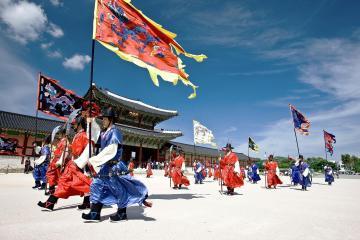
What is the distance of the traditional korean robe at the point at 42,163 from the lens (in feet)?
31.3

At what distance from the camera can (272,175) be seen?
1428 centimetres

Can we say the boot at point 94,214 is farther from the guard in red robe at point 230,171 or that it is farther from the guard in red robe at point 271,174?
the guard in red robe at point 271,174

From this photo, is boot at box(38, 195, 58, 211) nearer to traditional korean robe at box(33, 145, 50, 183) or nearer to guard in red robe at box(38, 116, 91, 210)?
guard in red robe at box(38, 116, 91, 210)

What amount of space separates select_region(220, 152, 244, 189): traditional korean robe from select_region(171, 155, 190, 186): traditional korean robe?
124 inches

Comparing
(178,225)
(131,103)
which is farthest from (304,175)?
(131,103)

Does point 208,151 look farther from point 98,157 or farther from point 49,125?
point 98,157

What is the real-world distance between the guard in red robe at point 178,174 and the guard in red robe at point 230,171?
314cm

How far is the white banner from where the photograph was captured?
77.6 ft

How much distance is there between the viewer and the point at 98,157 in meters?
4.38

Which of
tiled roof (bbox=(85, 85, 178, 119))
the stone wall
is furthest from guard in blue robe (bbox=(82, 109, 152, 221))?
tiled roof (bbox=(85, 85, 178, 119))

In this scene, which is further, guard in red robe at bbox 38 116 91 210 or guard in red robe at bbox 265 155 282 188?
guard in red robe at bbox 265 155 282 188

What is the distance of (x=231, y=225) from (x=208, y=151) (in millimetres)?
47061

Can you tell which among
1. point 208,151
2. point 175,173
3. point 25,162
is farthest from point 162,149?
point 175,173

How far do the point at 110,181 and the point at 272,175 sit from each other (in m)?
11.7
